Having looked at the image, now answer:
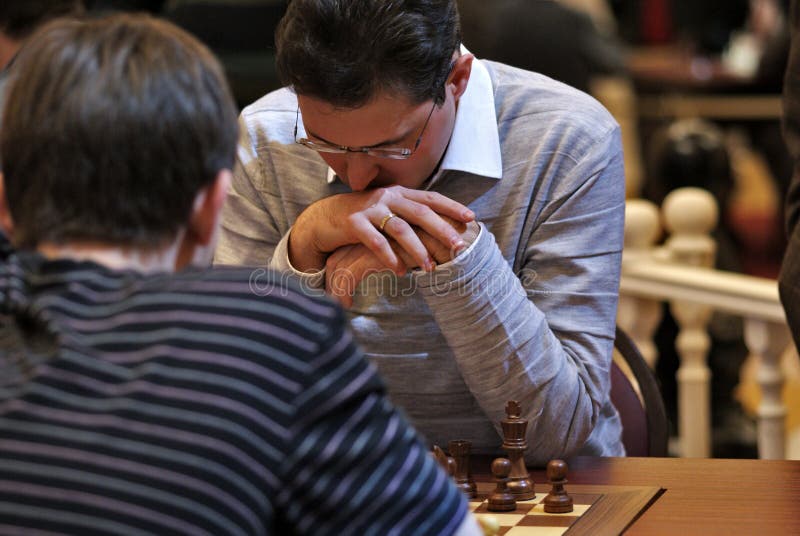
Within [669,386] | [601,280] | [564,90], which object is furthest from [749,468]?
[669,386]

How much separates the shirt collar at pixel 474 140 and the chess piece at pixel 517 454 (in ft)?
1.49

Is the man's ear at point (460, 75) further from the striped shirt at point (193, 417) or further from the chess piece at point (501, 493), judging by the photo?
the striped shirt at point (193, 417)

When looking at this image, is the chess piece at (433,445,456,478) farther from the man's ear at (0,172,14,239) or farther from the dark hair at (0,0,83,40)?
the dark hair at (0,0,83,40)

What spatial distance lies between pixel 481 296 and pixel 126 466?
0.83 meters

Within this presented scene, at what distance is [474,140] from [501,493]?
0.63m

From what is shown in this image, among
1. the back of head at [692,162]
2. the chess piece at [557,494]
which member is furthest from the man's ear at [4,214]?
the back of head at [692,162]

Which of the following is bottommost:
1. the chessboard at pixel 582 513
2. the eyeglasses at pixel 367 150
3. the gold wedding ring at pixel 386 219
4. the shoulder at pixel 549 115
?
the chessboard at pixel 582 513

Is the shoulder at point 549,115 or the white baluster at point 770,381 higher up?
the shoulder at point 549,115

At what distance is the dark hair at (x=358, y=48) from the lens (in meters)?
1.71

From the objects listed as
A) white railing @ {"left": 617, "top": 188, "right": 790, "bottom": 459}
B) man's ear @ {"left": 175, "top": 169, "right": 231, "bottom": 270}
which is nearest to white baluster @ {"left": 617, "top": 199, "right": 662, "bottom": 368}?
white railing @ {"left": 617, "top": 188, "right": 790, "bottom": 459}

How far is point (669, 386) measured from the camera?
382cm

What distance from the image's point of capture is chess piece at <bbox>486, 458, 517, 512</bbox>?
1515mm

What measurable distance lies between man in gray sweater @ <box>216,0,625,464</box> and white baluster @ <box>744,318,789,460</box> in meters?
0.87

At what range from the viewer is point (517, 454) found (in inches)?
62.9
